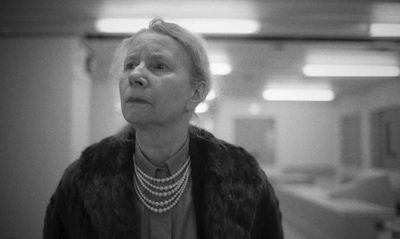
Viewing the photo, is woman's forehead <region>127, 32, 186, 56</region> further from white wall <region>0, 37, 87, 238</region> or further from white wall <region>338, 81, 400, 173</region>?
white wall <region>338, 81, 400, 173</region>

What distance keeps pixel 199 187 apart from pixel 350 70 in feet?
21.2

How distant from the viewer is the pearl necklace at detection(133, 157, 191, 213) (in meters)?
1.37

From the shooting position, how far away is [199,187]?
4.82ft

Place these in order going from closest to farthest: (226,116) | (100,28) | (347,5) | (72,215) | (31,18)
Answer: (72,215) < (347,5) < (31,18) < (100,28) < (226,116)

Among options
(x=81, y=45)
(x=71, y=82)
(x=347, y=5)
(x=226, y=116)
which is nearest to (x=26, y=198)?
(x=71, y=82)

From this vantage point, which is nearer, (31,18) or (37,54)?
(31,18)

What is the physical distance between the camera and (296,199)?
7.54 m

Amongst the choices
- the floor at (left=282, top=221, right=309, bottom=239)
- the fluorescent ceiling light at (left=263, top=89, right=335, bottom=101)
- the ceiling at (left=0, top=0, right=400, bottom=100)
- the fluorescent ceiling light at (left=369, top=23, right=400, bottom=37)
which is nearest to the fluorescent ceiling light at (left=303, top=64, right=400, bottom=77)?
the ceiling at (left=0, top=0, right=400, bottom=100)

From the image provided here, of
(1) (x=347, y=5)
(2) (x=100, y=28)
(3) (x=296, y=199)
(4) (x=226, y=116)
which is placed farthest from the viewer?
(4) (x=226, y=116)

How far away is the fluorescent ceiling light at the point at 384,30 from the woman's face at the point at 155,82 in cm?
346

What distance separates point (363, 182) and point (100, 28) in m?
5.13

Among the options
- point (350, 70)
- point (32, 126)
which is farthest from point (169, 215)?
point (350, 70)

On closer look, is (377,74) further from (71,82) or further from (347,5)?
(71,82)

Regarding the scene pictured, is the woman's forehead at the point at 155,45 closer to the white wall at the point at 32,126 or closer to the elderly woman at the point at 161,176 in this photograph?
the elderly woman at the point at 161,176
